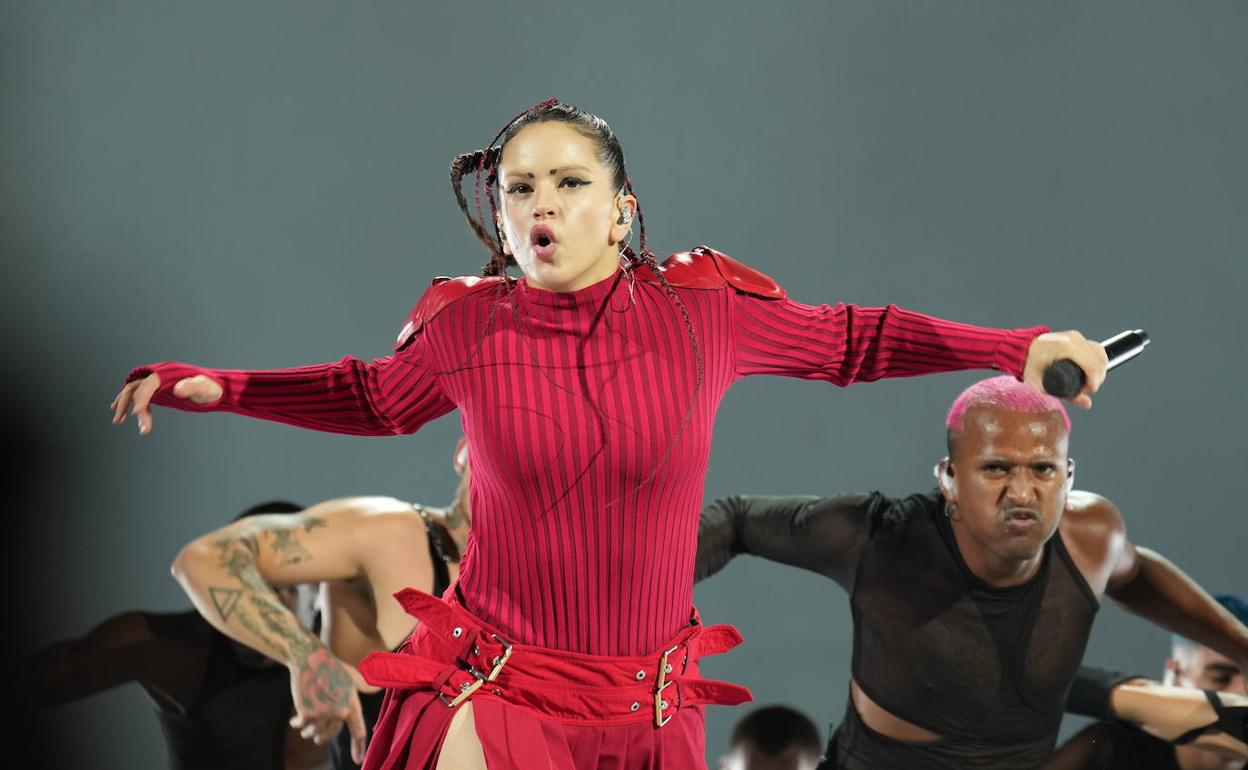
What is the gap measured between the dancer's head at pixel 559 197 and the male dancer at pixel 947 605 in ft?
3.99

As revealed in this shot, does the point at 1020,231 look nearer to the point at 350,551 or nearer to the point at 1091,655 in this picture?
the point at 1091,655

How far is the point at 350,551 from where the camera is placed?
2.83 m

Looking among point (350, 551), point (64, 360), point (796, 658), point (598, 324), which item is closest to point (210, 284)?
point (64, 360)

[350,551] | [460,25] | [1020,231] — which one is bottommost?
[350,551]

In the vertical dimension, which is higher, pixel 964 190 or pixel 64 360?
pixel 964 190

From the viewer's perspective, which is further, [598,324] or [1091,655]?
[1091,655]

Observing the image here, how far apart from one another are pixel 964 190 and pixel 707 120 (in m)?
0.62

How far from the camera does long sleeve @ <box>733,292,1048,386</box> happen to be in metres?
1.66

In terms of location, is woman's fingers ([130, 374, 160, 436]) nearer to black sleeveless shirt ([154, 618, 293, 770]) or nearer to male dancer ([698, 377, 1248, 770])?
male dancer ([698, 377, 1248, 770])

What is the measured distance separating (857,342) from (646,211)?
60.5 inches

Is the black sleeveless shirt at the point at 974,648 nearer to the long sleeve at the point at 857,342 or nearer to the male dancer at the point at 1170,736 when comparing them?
the male dancer at the point at 1170,736

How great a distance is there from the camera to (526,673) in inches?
60.9

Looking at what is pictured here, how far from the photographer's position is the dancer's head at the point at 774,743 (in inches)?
114

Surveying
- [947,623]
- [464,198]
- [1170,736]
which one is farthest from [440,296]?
[1170,736]
